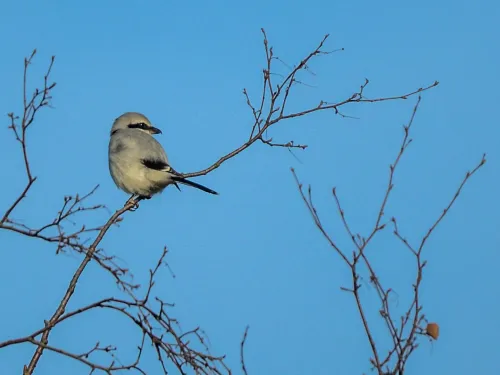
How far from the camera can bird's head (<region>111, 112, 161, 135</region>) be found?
8.07m

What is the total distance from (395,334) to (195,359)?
3.28 feet

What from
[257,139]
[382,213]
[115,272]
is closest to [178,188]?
[257,139]

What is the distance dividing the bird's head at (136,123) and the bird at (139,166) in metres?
0.09

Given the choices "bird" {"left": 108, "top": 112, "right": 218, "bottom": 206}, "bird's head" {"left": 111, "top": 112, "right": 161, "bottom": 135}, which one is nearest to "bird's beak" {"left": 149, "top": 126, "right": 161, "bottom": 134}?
"bird's head" {"left": 111, "top": 112, "right": 161, "bottom": 135}

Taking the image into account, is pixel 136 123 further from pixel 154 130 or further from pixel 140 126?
pixel 154 130

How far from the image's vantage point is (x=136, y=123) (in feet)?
26.5

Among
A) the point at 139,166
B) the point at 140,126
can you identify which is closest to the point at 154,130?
the point at 140,126

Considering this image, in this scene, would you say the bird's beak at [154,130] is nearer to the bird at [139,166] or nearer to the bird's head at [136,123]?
the bird's head at [136,123]

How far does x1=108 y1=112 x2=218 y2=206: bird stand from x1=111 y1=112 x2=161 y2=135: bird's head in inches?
3.4

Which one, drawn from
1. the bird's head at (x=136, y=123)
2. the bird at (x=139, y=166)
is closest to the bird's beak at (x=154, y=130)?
the bird's head at (x=136, y=123)

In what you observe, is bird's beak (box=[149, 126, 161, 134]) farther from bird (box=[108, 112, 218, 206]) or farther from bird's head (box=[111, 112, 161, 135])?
bird (box=[108, 112, 218, 206])

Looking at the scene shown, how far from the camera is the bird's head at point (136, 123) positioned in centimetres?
807

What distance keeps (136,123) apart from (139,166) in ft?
1.90

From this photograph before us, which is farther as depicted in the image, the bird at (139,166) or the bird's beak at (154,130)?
the bird's beak at (154,130)
